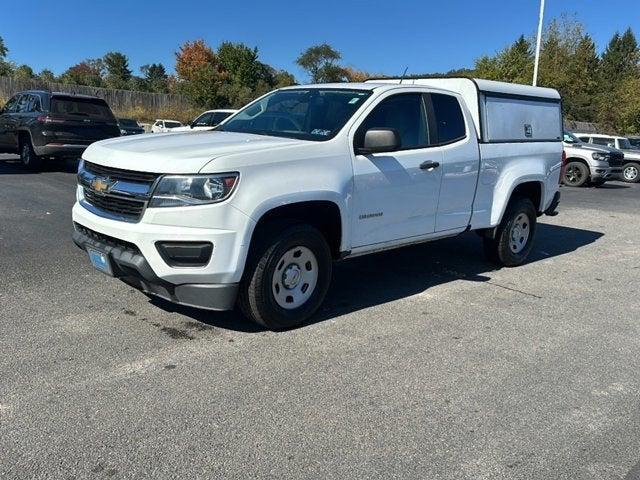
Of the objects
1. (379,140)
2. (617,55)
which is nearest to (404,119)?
(379,140)

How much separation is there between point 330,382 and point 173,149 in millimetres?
1960

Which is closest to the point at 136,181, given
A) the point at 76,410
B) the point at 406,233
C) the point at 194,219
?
the point at 194,219

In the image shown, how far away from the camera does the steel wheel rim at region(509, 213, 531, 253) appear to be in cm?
688

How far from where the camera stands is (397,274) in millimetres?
6363

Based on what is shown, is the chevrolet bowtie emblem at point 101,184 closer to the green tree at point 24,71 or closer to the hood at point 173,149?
the hood at point 173,149

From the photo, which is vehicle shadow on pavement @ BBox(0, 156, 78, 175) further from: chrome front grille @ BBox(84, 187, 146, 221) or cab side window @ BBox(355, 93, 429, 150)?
cab side window @ BBox(355, 93, 429, 150)

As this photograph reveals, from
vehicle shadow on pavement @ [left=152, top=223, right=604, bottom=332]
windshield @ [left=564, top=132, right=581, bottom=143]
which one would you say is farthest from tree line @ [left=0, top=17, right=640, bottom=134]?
vehicle shadow on pavement @ [left=152, top=223, right=604, bottom=332]

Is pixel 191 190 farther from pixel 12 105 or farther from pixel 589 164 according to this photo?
pixel 589 164

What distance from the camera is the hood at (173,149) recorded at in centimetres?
393

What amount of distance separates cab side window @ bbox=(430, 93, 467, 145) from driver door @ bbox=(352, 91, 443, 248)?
0.17 meters

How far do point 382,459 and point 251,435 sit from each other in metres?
0.68

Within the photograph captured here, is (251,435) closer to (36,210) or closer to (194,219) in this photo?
(194,219)

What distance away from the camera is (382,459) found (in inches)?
115

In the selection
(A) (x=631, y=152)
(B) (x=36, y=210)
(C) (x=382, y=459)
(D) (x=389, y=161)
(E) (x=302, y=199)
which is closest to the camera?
(C) (x=382, y=459)
